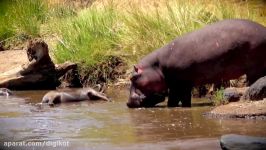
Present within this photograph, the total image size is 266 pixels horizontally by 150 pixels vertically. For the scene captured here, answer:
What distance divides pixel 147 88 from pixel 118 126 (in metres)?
2.22

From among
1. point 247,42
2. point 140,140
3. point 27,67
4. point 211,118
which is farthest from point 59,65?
point 140,140

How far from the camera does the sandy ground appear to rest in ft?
A: 44.4

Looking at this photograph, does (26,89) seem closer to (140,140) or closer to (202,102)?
(202,102)

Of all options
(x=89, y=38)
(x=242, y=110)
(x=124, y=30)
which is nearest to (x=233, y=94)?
(x=242, y=110)

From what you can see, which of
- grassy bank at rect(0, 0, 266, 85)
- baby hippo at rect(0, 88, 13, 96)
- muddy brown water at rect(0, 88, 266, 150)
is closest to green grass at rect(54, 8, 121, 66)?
grassy bank at rect(0, 0, 266, 85)

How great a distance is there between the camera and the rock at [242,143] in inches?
204

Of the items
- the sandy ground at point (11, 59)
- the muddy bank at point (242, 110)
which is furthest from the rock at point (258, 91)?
the sandy ground at point (11, 59)

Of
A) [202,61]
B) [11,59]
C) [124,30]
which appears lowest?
[202,61]

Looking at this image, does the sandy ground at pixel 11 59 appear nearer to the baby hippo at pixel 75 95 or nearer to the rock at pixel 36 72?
the rock at pixel 36 72

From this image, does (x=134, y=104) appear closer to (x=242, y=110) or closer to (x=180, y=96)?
(x=180, y=96)

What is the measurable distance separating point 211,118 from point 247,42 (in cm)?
171

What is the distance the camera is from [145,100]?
9547 mm

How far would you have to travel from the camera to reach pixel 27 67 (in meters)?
12.0

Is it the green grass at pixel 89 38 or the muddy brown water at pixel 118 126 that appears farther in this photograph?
the green grass at pixel 89 38
